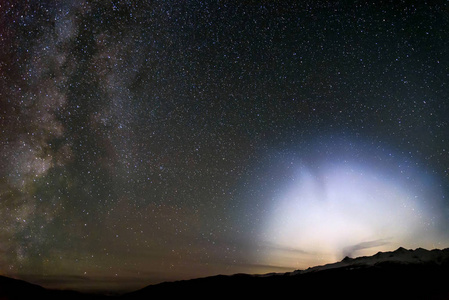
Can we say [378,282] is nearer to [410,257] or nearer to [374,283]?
[374,283]

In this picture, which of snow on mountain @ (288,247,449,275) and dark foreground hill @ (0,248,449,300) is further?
snow on mountain @ (288,247,449,275)

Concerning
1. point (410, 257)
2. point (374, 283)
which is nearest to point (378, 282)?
point (374, 283)

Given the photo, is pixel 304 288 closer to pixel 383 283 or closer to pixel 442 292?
pixel 383 283

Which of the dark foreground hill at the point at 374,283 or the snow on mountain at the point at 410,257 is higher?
the snow on mountain at the point at 410,257

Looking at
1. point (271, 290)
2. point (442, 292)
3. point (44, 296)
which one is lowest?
point (44, 296)

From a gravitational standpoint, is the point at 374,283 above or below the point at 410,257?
below

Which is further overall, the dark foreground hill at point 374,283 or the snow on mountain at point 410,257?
the snow on mountain at point 410,257

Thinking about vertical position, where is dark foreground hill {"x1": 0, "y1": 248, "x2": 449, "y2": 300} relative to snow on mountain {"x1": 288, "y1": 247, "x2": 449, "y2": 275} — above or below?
below

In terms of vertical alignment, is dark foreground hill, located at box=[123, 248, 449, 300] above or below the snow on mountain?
below

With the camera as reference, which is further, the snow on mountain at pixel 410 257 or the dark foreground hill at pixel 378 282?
the snow on mountain at pixel 410 257

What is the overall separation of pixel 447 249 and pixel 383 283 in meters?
9.34

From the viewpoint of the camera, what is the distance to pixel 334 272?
26.0 metres

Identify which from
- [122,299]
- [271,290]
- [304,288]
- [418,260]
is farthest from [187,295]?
[418,260]

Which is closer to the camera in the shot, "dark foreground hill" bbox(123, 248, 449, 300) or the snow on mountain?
"dark foreground hill" bbox(123, 248, 449, 300)
